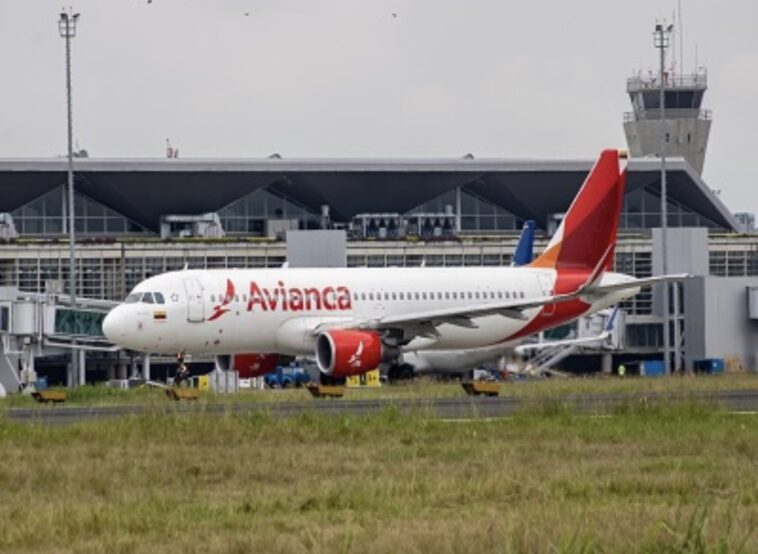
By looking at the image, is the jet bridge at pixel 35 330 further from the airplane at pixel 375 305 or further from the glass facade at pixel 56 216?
the glass facade at pixel 56 216

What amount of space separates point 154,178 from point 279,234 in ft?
25.5

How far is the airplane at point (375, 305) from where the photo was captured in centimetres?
6556

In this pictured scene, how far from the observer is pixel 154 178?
122500 millimetres

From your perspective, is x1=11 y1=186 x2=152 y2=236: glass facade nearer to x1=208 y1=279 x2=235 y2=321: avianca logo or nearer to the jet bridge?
the jet bridge

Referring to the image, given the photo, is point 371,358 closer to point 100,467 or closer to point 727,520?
point 100,467

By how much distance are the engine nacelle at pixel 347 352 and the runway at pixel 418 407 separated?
16.8 m

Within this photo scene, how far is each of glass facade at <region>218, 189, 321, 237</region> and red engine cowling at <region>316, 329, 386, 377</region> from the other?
201ft

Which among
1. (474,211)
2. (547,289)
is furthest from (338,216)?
(547,289)

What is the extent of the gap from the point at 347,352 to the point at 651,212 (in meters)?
72.1

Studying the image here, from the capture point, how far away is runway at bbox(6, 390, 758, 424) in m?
40.1

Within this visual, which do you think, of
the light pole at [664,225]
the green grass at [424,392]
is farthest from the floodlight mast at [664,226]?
the green grass at [424,392]

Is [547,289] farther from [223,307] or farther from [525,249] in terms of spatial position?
[525,249]

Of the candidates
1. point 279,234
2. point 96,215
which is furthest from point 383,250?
point 96,215

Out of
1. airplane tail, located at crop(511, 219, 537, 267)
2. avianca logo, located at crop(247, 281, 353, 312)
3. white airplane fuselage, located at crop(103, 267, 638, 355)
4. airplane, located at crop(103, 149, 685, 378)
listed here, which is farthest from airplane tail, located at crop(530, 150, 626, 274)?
airplane tail, located at crop(511, 219, 537, 267)
